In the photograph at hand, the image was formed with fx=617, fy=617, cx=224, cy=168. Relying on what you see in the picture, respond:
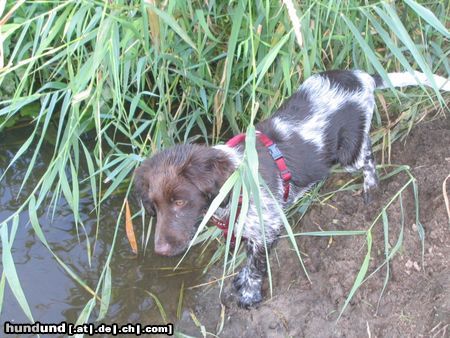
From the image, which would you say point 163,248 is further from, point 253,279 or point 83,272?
point 83,272

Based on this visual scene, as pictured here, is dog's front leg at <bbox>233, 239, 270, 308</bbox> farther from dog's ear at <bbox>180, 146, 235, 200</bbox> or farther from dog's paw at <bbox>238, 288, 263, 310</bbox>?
dog's ear at <bbox>180, 146, 235, 200</bbox>

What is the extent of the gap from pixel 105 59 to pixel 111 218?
1.47 m

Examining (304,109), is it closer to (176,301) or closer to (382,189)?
Result: (382,189)

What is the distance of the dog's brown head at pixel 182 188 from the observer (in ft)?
8.87

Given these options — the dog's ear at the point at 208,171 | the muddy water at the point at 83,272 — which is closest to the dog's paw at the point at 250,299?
the muddy water at the point at 83,272

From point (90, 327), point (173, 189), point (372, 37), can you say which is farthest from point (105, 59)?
point (372, 37)

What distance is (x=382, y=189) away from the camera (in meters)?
3.57

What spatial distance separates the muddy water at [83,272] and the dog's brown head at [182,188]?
0.85m

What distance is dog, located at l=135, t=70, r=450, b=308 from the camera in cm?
273

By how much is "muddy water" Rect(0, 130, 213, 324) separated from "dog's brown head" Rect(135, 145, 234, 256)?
85 cm

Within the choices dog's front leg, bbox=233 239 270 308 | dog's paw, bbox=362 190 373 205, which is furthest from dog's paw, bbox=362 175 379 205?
dog's front leg, bbox=233 239 270 308

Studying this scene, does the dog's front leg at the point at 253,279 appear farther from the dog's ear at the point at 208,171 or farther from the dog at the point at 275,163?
the dog's ear at the point at 208,171

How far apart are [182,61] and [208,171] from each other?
106 centimetres

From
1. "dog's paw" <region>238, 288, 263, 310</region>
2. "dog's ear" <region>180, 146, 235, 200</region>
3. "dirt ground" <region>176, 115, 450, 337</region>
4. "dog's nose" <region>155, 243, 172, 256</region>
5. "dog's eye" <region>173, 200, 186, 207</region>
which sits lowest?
"dog's paw" <region>238, 288, 263, 310</region>
